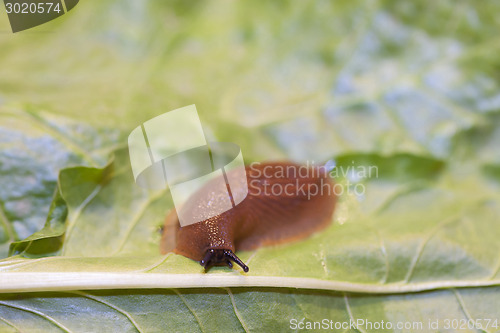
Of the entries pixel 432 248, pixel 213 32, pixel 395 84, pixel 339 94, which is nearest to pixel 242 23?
pixel 213 32

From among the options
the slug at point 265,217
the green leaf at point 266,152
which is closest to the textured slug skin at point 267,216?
the slug at point 265,217

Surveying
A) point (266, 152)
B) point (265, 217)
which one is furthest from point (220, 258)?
point (266, 152)

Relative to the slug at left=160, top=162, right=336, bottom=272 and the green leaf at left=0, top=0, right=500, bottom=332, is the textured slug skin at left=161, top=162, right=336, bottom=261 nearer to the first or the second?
the slug at left=160, top=162, right=336, bottom=272

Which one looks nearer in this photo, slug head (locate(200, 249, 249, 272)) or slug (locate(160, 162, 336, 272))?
slug head (locate(200, 249, 249, 272))

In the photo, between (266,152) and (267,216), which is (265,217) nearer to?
(267,216)

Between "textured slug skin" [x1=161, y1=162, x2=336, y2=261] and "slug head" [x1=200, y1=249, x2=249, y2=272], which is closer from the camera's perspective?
"slug head" [x1=200, y1=249, x2=249, y2=272]

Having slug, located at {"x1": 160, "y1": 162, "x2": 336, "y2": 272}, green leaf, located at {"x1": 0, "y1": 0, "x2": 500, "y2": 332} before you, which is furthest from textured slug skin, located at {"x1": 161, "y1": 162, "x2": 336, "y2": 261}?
green leaf, located at {"x1": 0, "y1": 0, "x2": 500, "y2": 332}
